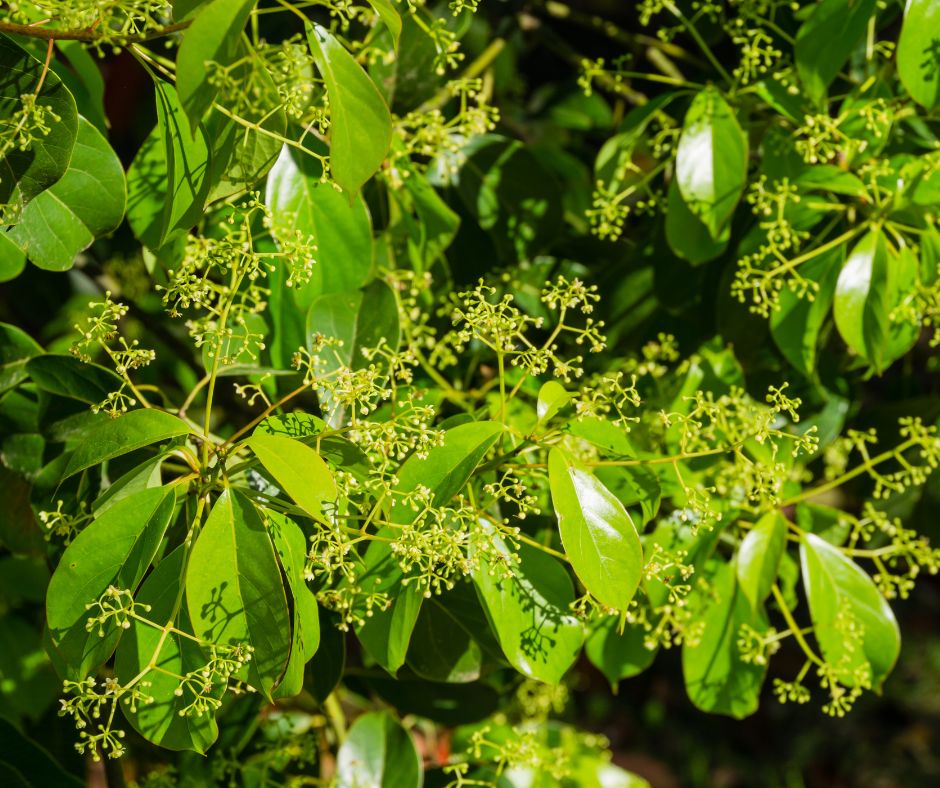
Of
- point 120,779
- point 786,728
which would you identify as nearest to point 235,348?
point 120,779

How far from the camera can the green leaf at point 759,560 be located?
1114mm

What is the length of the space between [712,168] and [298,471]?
691mm

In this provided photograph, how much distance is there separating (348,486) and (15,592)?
2.78ft

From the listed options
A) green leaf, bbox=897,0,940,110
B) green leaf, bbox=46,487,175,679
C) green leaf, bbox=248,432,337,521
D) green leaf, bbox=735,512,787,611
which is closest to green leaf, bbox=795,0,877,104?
green leaf, bbox=897,0,940,110

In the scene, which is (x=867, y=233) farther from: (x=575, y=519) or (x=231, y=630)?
(x=231, y=630)

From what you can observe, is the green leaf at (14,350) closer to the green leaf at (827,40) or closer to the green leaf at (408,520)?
the green leaf at (408,520)

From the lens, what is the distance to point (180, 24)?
81 centimetres

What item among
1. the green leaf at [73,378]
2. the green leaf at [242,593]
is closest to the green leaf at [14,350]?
the green leaf at [73,378]

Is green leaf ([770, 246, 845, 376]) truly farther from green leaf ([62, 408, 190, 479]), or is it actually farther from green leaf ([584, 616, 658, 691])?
green leaf ([62, 408, 190, 479])

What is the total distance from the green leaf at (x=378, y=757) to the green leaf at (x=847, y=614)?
58 cm

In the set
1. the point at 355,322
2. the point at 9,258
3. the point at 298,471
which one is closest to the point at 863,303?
the point at 355,322

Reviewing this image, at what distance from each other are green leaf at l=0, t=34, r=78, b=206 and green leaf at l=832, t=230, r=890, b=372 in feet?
2.87

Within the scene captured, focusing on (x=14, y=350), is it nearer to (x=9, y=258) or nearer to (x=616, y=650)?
(x=9, y=258)

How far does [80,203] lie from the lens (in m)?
1.00
